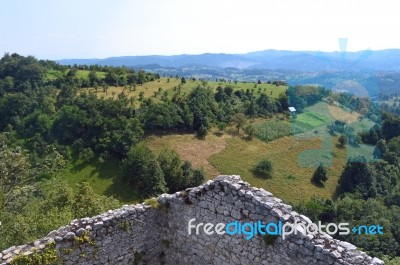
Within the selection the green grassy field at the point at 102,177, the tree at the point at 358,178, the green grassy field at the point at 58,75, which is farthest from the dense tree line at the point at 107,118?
the tree at the point at 358,178

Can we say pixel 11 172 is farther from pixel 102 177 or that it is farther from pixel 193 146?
pixel 193 146

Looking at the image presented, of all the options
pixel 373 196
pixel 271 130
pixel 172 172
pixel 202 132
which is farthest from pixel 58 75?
pixel 373 196

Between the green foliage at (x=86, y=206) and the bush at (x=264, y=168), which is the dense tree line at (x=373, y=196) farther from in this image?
the green foliage at (x=86, y=206)

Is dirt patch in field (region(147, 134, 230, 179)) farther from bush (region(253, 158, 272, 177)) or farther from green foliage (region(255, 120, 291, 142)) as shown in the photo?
green foliage (region(255, 120, 291, 142))

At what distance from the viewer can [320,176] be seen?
195 ft

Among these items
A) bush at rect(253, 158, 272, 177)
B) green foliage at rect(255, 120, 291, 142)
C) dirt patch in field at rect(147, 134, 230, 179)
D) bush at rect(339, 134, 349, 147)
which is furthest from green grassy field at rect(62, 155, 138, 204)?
bush at rect(339, 134, 349, 147)

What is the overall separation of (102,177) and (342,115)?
3497 cm

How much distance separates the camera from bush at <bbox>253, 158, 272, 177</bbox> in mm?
59188

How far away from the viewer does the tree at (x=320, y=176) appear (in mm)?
59156

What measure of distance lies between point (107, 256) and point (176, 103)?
67.1 meters

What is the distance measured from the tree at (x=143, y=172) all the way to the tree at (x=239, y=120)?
2341 cm

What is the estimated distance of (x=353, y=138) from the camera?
5272 centimetres

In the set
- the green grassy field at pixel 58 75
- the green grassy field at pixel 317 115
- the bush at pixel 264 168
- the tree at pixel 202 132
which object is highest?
the green grassy field at pixel 58 75

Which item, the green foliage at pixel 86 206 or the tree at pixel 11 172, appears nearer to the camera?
the green foliage at pixel 86 206
